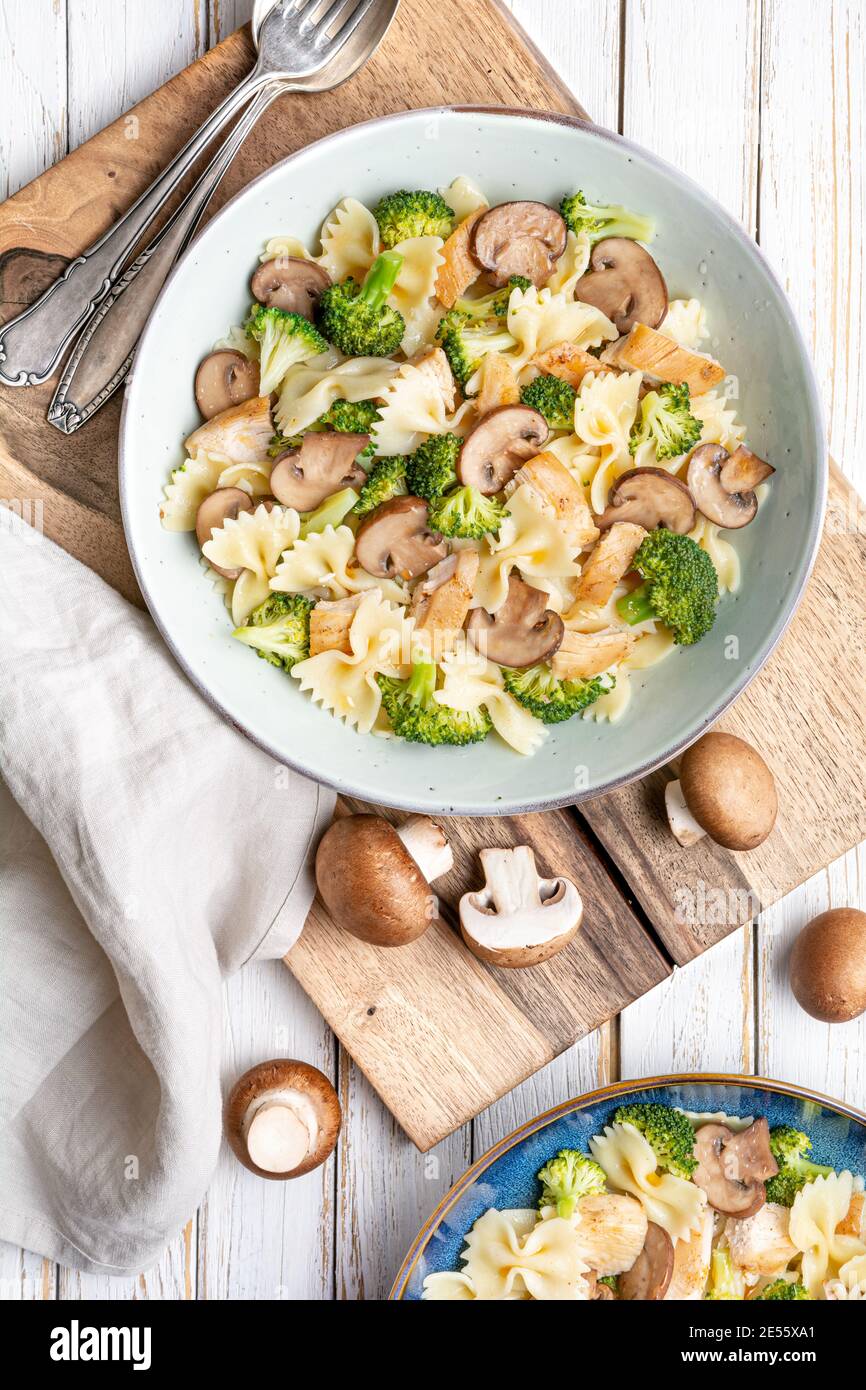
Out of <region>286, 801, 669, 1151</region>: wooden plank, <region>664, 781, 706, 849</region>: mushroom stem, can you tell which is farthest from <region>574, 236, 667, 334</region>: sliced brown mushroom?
<region>286, 801, 669, 1151</region>: wooden plank

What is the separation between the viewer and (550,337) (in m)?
3.08

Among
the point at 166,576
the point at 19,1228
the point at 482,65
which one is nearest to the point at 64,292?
the point at 166,576

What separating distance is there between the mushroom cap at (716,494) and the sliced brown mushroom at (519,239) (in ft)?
2.24

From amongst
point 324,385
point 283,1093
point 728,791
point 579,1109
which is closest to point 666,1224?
point 579,1109

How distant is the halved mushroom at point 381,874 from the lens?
9.77 ft

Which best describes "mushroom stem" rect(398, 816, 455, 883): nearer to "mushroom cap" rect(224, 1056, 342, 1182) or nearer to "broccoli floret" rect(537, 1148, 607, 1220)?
"mushroom cap" rect(224, 1056, 342, 1182)

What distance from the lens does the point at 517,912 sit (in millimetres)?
3148

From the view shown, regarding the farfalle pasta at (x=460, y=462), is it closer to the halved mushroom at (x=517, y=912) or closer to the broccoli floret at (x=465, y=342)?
the broccoli floret at (x=465, y=342)

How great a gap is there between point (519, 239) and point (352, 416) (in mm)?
677

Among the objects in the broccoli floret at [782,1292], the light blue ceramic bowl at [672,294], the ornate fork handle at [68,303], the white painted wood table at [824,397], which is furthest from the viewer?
the white painted wood table at [824,397]

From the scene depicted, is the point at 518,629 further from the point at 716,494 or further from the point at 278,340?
the point at 278,340

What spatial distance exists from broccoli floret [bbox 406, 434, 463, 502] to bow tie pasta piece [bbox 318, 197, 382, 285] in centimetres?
54

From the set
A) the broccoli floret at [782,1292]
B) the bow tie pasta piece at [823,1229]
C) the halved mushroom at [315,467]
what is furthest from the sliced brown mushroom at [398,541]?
the broccoli floret at [782,1292]

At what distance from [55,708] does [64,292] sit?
3.80 feet
